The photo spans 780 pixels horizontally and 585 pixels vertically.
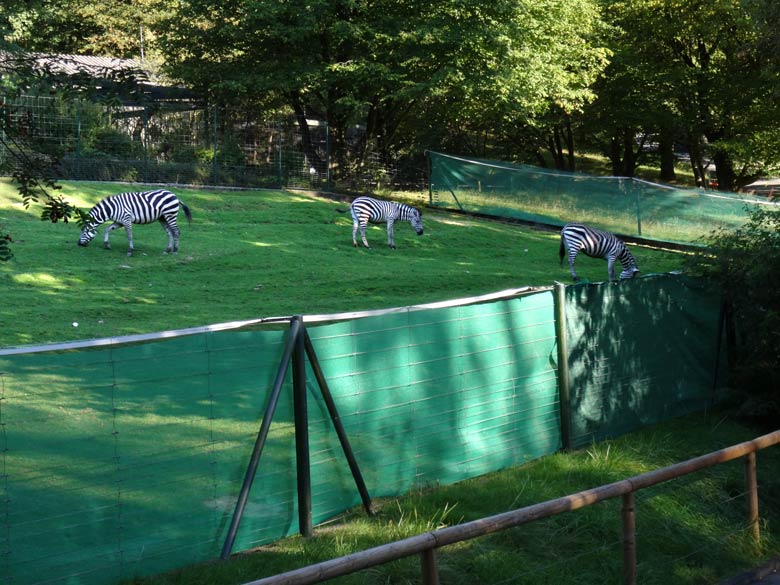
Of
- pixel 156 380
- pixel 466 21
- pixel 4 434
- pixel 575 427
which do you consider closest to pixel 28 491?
pixel 4 434

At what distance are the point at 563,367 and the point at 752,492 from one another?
2.97m

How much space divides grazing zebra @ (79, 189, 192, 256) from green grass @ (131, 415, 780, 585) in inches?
563

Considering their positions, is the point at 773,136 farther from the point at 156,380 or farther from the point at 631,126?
the point at 156,380

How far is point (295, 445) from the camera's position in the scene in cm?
686

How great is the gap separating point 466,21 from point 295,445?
26505mm

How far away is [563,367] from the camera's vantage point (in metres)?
9.24

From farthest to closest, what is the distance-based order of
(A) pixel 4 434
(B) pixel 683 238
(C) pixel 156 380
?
(B) pixel 683 238 → (C) pixel 156 380 → (A) pixel 4 434

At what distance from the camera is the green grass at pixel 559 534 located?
6367 mm

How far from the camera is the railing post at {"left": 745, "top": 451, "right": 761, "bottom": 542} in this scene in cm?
624

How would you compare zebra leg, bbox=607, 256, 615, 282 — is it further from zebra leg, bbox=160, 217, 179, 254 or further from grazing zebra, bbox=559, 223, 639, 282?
zebra leg, bbox=160, 217, 179, 254

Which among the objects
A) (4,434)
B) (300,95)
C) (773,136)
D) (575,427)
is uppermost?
(300,95)

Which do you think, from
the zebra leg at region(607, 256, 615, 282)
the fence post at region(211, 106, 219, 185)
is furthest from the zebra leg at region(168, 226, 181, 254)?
the fence post at region(211, 106, 219, 185)

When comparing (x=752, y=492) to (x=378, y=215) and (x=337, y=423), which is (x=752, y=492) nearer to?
(x=337, y=423)

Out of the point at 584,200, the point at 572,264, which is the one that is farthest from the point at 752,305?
the point at 584,200
